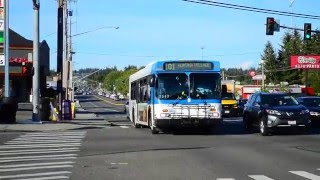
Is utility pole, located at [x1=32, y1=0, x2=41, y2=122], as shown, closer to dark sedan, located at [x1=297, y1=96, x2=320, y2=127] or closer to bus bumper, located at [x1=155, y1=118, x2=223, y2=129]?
bus bumper, located at [x1=155, y1=118, x2=223, y2=129]

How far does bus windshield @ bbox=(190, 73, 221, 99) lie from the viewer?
2152 centimetres

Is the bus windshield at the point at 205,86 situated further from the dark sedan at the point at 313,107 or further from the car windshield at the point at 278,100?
the dark sedan at the point at 313,107

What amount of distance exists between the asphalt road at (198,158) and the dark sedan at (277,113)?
3.53 feet

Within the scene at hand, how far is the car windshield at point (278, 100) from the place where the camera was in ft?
73.6

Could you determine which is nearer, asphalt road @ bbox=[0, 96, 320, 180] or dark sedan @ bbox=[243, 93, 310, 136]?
asphalt road @ bbox=[0, 96, 320, 180]

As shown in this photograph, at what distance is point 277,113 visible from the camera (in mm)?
21312

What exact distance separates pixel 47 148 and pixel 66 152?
159 centimetres

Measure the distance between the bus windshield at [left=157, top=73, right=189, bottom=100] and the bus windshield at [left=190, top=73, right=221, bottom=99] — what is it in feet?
0.89

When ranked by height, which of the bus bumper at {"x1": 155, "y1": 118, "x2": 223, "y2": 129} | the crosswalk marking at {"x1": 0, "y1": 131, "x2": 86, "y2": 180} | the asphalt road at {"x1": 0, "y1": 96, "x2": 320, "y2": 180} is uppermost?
the bus bumper at {"x1": 155, "y1": 118, "x2": 223, "y2": 129}

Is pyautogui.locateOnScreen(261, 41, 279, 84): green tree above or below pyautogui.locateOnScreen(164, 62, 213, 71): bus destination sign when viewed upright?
above

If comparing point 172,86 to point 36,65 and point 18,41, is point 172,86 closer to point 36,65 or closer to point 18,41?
point 36,65

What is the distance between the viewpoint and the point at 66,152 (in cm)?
1552

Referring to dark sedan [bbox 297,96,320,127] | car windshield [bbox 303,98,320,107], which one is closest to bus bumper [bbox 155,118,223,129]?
dark sedan [bbox 297,96,320,127]

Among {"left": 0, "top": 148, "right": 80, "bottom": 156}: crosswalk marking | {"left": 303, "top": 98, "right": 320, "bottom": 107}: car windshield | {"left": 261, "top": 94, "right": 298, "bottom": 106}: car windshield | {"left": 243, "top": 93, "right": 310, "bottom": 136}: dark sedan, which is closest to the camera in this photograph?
{"left": 0, "top": 148, "right": 80, "bottom": 156}: crosswalk marking
